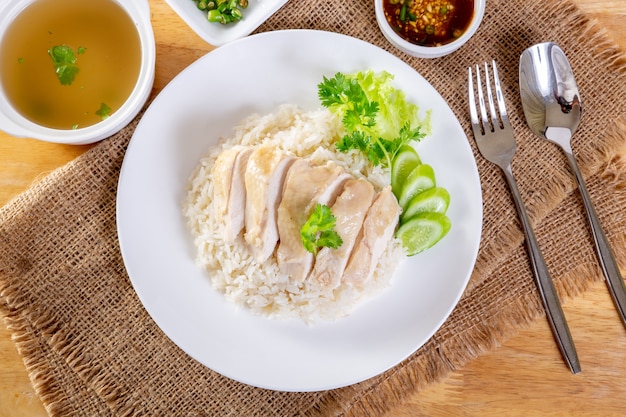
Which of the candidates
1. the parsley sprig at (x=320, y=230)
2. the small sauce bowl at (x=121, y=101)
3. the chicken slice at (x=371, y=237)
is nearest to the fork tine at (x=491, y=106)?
the chicken slice at (x=371, y=237)

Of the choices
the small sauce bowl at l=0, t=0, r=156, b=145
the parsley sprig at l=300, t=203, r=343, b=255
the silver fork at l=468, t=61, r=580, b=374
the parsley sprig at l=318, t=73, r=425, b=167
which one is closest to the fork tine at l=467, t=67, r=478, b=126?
the silver fork at l=468, t=61, r=580, b=374

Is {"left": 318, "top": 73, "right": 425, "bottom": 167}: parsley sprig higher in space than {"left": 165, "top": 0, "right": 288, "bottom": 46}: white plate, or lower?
lower

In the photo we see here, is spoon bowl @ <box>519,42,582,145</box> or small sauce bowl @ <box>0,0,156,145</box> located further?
spoon bowl @ <box>519,42,582,145</box>

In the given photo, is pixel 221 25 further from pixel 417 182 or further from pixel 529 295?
pixel 529 295

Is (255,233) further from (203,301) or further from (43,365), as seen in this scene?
(43,365)

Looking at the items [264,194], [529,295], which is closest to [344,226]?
[264,194]

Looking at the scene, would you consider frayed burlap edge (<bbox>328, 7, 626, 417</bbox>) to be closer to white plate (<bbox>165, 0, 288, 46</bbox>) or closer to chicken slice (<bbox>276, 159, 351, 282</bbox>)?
chicken slice (<bbox>276, 159, 351, 282</bbox>)

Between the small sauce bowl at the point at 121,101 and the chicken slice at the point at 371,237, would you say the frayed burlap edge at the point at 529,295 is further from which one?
the small sauce bowl at the point at 121,101
